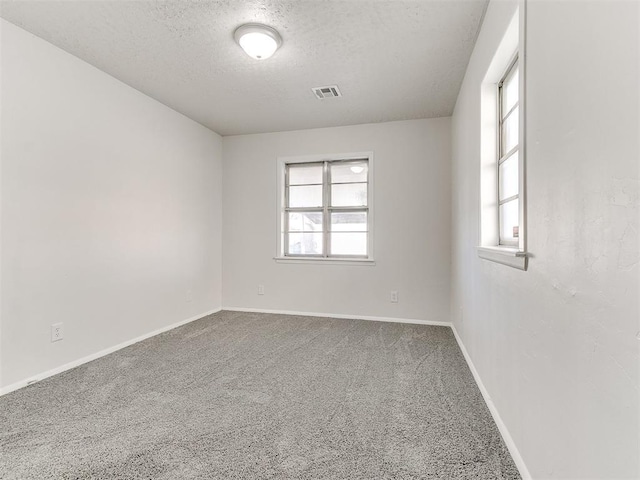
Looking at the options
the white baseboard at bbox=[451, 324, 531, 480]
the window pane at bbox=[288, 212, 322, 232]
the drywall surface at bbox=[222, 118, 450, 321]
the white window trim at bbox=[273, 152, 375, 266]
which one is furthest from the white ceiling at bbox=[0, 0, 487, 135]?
the white baseboard at bbox=[451, 324, 531, 480]

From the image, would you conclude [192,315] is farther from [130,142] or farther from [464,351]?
[464,351]

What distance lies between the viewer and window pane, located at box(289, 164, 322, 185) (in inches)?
172

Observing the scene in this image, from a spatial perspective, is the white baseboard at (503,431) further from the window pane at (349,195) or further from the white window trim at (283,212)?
the window pane at (349,195)

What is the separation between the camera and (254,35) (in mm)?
2186

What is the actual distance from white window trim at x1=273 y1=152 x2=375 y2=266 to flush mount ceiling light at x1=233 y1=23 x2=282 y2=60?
1.95 metres

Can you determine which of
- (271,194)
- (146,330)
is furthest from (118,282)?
(271,194)

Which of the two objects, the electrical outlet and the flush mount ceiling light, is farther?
the electrical outlet

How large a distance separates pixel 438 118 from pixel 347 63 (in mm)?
1684

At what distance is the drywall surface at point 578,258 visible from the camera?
73cm

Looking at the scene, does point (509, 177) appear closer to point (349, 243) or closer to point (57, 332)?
point (349, 243)

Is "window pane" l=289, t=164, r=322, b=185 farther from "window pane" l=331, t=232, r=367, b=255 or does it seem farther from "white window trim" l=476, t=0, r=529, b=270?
"white window trim" l=476, t=0, r=529, b=270

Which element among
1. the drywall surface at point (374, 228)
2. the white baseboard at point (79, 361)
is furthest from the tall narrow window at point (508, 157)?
the white baseboard at point (79, 361)

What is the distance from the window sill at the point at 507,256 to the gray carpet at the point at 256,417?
2.83ft

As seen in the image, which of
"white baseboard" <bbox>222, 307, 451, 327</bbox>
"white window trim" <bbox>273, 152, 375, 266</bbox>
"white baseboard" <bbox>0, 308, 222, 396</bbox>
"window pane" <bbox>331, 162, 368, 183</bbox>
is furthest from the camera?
"window pane" <bbox>331, 162, 368, 183</bbox>
